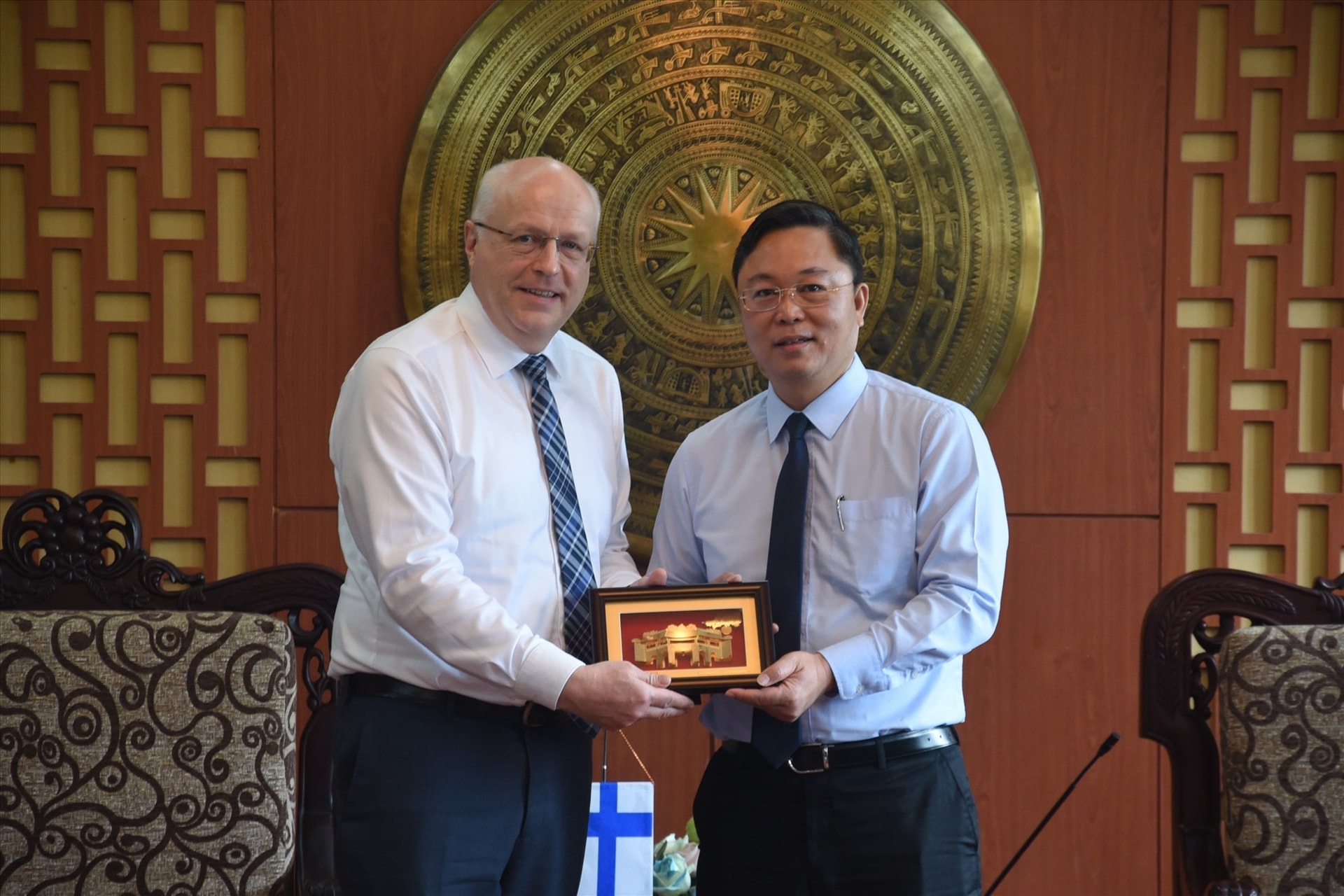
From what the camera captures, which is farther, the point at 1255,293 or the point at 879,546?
the point at 1255,293

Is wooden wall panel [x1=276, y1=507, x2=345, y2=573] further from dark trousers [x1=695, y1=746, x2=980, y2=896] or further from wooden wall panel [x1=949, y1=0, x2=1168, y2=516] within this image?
wooden wall panel [x1=949, y1=0, x2=1168, y2=516]

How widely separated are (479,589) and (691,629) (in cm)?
29

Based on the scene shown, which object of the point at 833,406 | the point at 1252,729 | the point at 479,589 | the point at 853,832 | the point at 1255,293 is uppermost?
the point at 1255,293

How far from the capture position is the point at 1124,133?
2.68 metres

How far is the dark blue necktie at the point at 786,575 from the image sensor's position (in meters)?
1.71

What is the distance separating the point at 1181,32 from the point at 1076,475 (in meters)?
0.98

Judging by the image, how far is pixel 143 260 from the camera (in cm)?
260

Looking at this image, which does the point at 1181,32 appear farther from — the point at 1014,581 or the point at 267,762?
the point at 267,762

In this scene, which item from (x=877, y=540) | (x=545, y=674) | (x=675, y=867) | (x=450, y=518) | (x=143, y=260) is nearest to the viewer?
(x=545, y=674)

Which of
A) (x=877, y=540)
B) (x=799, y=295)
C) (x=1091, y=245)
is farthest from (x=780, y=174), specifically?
(x=877, y=540)

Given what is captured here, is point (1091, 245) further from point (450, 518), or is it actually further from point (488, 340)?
point (450, 518)

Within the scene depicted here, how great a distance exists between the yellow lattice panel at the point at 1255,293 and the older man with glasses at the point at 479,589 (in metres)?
1.48

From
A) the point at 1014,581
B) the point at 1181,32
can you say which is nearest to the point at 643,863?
the point at 1014,581

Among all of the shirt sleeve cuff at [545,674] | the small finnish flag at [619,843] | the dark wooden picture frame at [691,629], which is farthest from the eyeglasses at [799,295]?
the small finnish flag at [619,843]
